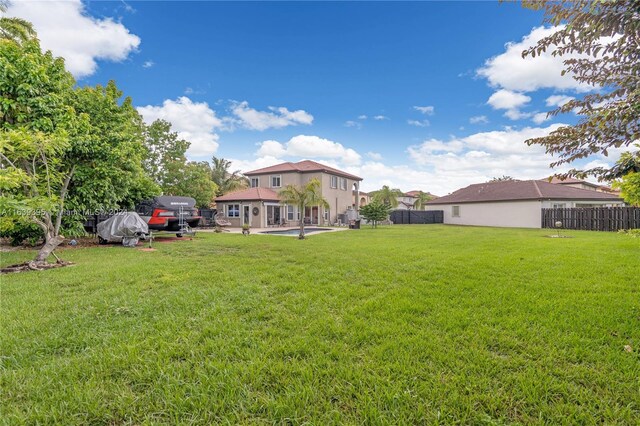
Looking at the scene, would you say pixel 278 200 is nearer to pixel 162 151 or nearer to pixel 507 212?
pixel 162 151

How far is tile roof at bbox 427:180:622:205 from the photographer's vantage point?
24.2 m

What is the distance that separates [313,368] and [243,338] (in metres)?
1.03

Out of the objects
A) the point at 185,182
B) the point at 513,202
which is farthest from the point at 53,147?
the point at 513,202

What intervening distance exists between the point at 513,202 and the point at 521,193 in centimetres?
115

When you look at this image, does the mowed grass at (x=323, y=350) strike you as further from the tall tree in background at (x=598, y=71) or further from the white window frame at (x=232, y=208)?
the white window frame at (x=232, y=208)

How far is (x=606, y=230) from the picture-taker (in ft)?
63.5

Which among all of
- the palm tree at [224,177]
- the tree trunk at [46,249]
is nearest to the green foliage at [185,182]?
the palm tree at [224,177]

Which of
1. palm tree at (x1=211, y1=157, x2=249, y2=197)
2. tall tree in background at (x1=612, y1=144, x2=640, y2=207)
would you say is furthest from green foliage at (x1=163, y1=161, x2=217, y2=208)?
tall tree in background at (x1=612, y1=144, x2=640, y2=207)

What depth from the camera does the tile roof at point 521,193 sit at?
2424 cm

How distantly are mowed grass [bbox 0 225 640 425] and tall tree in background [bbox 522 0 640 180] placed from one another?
202 centimetres

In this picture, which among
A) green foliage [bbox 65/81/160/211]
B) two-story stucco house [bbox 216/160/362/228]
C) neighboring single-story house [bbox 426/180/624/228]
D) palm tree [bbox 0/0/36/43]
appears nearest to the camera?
green foliage [bbox 65/81/160/211]

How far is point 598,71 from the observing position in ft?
9.57

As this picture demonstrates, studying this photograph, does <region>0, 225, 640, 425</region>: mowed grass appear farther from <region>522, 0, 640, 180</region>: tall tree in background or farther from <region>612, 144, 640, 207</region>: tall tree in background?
<region>522, 0, 640, 180</region>: tall tree in background

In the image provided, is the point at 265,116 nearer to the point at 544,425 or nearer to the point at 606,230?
the point at 544,425
